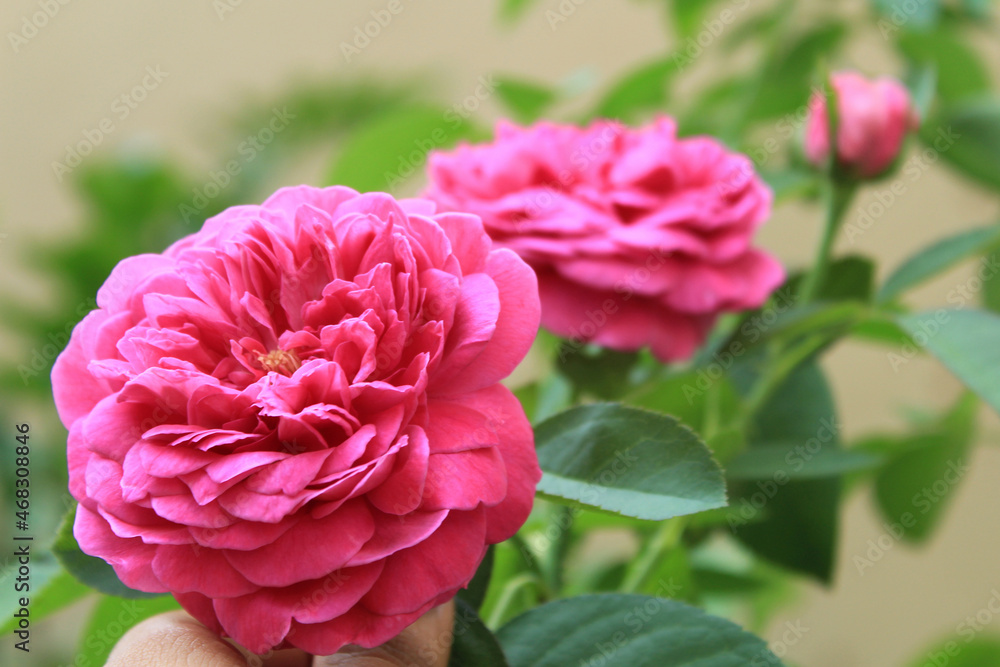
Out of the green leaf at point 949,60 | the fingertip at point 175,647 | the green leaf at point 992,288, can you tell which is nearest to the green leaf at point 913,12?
the green leaf at point 949,60

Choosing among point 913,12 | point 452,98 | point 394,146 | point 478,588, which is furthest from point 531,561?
point 452,98

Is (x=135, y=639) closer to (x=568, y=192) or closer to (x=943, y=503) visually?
(x=568, y=192)

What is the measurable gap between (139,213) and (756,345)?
628mm

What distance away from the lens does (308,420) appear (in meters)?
0.16

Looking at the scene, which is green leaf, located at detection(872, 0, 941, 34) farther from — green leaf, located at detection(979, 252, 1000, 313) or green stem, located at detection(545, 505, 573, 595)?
green stem, located at detection(545, 505, 573, 595)

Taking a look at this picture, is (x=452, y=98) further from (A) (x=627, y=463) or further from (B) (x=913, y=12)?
(A) (x=627, y=463)

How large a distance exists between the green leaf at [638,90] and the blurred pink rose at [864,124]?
15 centimetres

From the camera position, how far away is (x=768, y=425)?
1.14ft

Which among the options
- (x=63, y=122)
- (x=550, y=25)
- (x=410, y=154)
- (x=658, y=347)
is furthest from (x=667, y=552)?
(x=63, y=122)

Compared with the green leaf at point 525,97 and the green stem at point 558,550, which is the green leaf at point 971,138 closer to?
the green leaf at point 525,97

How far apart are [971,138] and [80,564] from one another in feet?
1.45

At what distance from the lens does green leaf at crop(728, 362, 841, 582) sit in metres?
0.33

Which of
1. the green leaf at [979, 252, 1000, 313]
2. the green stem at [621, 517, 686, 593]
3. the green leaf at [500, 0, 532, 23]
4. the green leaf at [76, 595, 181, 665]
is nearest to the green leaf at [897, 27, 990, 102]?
the green leaf at [979, 252, 1000, 313]

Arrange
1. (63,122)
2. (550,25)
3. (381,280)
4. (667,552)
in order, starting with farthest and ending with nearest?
(63,122), (550,25), (667,552), (381,280)
